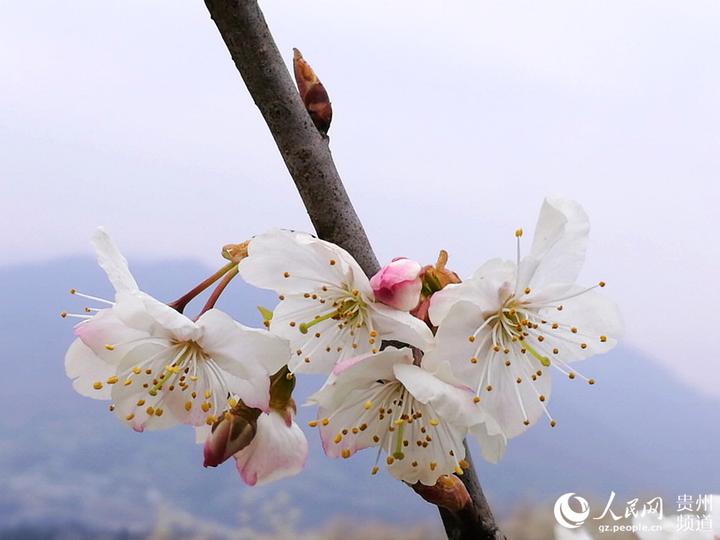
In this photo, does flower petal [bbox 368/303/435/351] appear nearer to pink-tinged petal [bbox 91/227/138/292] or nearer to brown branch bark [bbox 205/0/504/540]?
brown branch bark [bbox 205/0/504/540]

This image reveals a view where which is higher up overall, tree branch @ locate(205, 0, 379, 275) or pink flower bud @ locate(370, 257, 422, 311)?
tree branch @ locate(205, 0, 379, 275)

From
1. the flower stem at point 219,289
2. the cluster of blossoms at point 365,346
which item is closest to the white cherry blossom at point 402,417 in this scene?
the cluster of blossoms at point 365,346

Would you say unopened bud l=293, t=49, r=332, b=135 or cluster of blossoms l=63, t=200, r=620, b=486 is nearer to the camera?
cluster of blossoms l=63, t=200, r=620, b=486

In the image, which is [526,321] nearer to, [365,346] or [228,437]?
[365,346]

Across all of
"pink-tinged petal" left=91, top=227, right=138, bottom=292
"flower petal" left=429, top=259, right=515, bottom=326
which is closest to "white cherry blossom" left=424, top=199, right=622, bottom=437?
"flower petal" left=429, top=259, right=515, bottom=326

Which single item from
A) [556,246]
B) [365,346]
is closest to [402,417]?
[365,346]

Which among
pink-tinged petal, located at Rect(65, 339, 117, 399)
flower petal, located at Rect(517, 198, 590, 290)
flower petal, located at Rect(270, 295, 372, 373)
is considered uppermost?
flower petal, located at Rect(517, 198, 590, 290)

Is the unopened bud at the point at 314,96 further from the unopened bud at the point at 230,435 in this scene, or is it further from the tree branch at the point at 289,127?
the unopened bud at the point at 230,435
